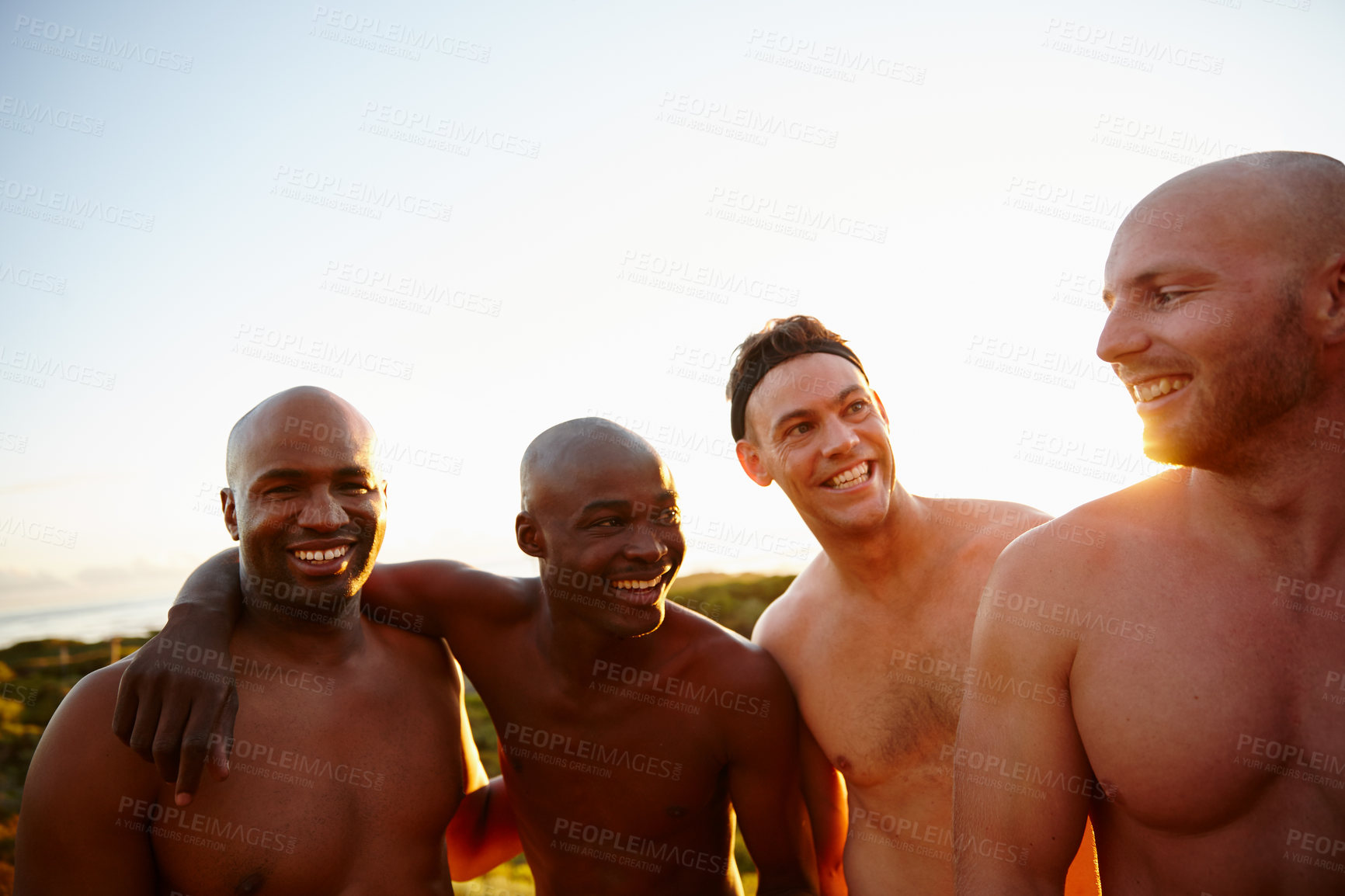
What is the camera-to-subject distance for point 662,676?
4.04 m

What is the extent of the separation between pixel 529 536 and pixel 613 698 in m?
0.85

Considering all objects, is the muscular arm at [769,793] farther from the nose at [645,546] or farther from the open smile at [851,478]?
the open smile at [851,478]

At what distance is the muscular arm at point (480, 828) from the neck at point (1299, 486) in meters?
3.15

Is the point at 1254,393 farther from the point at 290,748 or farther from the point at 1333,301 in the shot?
the point at 290,748

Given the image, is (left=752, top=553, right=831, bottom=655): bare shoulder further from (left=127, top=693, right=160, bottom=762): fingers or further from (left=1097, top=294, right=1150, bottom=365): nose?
(left=127, top=693, right=160, bottom=762): fingers

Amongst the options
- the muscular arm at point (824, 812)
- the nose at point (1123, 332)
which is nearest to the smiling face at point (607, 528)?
the muscular arm at point (824, 812)

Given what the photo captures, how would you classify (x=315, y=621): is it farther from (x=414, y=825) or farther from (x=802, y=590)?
(x=802, y=590)

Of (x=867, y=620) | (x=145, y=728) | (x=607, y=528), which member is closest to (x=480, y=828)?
(x=607, y=528)

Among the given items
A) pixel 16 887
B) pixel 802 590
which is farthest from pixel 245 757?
pixel 802 590

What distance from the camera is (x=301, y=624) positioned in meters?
3.44

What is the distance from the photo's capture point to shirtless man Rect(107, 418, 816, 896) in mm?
3861

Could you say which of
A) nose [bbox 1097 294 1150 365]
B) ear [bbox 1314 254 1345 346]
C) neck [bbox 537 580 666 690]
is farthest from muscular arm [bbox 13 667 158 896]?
ear [bbox 1314 254 1345 346]

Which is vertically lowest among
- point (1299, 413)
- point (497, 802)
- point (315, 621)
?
point (497, 802)

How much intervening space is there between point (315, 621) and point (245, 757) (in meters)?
0.54
